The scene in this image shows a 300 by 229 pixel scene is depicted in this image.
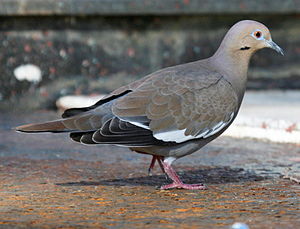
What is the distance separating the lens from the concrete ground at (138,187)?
13.1 feet

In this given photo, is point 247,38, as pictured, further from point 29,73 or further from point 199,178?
point 29,73

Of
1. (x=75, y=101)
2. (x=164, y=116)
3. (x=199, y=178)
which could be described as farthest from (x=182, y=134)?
(x=75, y=101)

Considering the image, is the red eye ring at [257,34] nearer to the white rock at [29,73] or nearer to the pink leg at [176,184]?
the pink leg at [176,184]

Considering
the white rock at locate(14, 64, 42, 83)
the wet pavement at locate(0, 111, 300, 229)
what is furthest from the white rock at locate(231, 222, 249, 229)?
the white rock at locate(14, 64, 42, 83)

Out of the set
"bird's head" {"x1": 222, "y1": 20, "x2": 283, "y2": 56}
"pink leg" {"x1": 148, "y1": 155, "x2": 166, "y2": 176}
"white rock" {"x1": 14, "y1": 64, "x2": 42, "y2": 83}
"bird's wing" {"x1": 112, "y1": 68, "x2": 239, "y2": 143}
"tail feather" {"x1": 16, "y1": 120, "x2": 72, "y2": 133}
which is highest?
"bird's head" {"x1": 222, "y1": 20, "x2": 283, "y2": 56}

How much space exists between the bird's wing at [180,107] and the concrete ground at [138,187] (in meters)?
0.39

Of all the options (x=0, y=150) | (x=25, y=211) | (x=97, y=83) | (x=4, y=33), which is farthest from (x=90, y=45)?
(x=25, y=211)

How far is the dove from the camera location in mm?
4715

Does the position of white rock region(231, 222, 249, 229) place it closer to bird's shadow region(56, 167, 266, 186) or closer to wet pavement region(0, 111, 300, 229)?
wet pavement region(0, 111, 300, 229)

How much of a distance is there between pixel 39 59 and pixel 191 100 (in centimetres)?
423

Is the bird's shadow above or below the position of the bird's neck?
below

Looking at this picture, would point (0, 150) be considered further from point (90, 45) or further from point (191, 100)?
point (90, 45)

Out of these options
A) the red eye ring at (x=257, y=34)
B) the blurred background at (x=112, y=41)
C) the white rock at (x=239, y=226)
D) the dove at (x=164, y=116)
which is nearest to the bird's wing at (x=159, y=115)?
the dove at (x=164, y=116)

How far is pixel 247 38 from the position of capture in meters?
5.04
